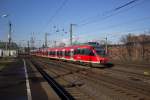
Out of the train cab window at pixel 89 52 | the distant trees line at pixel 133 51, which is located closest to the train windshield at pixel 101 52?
the train cab window at pixel 89 52

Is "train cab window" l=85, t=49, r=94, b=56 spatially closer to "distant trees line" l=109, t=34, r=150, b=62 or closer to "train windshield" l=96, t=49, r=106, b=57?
"train windshield" l=96, t=49, r=106, b=57

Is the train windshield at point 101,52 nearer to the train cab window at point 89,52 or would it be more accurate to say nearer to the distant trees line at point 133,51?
the train cab window at point 89,52

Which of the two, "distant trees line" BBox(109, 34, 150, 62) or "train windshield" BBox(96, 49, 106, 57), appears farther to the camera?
"distant trees line" BBox(109, 34, 150, 62)

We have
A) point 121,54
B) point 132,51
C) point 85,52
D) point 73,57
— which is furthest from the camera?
point 121,54

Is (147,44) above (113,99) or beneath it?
above

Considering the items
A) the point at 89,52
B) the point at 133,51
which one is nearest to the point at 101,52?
the point at 89,52

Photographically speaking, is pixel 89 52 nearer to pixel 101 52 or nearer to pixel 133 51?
pixel 101 52

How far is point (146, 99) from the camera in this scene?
38.1ft

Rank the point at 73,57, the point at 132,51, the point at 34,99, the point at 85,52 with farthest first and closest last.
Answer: the point at 132,51, the point at 73,57, the point at 85,52, the point at 34,99

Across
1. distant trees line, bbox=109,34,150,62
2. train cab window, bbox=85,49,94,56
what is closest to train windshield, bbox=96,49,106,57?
train cab window, bbox=85,49,94,56

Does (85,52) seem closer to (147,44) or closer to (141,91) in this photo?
(141,91)

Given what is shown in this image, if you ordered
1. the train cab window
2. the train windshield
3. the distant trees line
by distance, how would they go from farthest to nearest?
the distant trees line → the train cab window → the train windshield

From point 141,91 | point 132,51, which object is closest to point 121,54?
point 132,51

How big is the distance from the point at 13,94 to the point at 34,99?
70.8 inches
